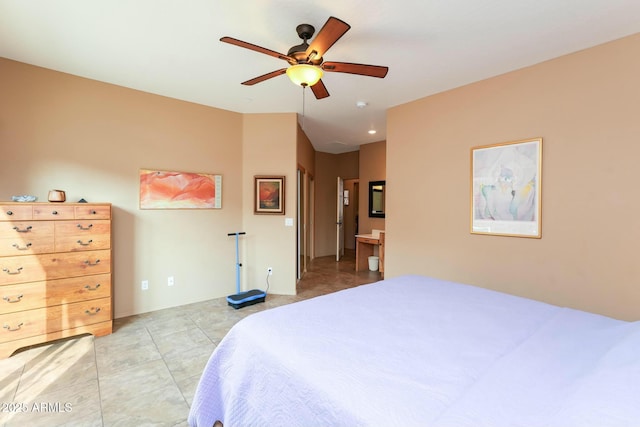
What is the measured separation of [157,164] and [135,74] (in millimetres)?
1032

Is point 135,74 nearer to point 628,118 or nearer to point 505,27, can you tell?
point 505,27

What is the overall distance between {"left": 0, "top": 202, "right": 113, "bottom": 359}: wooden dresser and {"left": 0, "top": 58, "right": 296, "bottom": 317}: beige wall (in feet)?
1.45

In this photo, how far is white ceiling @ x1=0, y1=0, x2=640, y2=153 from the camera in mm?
1966

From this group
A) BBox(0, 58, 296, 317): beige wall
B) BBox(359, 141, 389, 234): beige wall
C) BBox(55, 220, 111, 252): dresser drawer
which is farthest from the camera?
BBox(359, 141, 389, 234): beige wall

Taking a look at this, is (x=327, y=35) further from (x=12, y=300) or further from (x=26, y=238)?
(x=12, y=300)

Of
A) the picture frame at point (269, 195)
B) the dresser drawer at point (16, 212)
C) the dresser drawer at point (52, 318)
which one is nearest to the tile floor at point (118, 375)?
the dresser drawer at point (52, 318)

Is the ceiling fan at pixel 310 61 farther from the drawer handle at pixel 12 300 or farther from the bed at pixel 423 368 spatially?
the drawer handle at pixel 12 300

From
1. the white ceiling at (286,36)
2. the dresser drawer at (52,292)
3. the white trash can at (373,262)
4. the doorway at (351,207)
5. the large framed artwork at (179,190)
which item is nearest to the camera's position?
the white ceiling at (286,36)

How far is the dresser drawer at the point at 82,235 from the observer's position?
266 cm

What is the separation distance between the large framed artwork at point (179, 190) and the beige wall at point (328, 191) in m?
3.47

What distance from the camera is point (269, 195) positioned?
4215mm

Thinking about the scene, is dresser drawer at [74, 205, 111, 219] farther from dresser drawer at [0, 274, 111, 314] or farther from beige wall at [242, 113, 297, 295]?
beige wall at [242, 113, 297, 295]

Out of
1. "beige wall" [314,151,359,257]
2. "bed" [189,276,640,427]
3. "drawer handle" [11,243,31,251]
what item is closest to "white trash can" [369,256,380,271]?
"beige wall" [314,151,359,257]

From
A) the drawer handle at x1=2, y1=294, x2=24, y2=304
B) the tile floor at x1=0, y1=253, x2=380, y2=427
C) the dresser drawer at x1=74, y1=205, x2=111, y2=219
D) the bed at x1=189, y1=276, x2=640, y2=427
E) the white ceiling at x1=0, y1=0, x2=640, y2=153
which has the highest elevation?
the white ceiling at x1=0, y1=0, x2=640, y2=153
